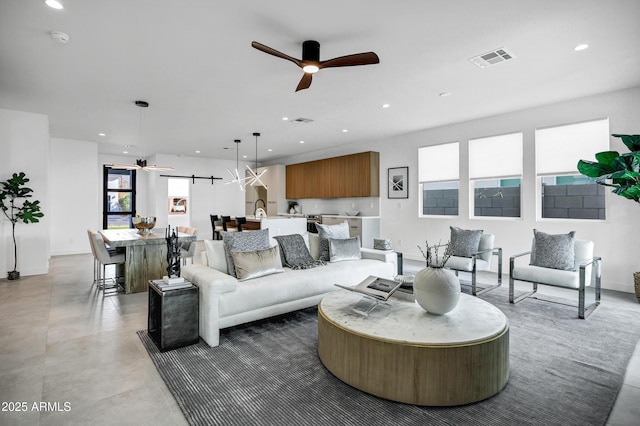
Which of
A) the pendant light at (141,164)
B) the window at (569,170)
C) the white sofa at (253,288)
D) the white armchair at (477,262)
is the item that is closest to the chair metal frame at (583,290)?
the white armchair at (477,262)

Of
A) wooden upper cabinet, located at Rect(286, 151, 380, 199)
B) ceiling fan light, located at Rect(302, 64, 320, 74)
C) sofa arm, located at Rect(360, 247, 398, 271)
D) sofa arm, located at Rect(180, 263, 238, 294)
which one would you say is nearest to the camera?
sofa arm, located at Rect(180, 263, 238, 294)

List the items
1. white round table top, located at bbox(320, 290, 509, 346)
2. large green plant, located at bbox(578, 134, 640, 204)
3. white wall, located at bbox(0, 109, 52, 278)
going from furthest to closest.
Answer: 1. white wall, located at bbox(0, 109, 52, 278)
2. large green plant, located at bbox(578, 134, 640, 204)
3. white round table top, located at bbox(320, 290, 509, 346)

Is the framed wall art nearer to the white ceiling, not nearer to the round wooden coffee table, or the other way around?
the white ceiling

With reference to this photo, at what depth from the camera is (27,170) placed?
548cm

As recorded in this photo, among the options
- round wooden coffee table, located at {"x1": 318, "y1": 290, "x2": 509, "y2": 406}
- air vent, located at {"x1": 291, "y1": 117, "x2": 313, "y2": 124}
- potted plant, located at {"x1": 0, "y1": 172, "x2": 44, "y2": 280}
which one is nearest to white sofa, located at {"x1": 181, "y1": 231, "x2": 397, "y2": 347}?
round wooden coffee table, located at {"x1": 318, "y1": 290, "x2": 509, "y2": 406}

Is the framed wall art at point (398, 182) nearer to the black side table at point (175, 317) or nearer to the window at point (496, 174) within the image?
the window at point (496, 174)

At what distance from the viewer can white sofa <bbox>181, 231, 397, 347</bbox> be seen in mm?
2785

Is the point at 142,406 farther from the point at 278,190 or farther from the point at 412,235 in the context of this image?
the point at 278,190

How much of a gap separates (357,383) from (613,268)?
15.3ft

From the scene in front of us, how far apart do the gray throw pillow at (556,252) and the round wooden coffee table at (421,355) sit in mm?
2216

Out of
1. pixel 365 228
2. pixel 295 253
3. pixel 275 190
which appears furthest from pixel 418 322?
pixel 275 190

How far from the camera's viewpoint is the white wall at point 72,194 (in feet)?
25.0

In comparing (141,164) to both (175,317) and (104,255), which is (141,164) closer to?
(104,255)

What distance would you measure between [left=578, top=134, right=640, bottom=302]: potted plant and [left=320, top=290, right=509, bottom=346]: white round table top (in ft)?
5.10
